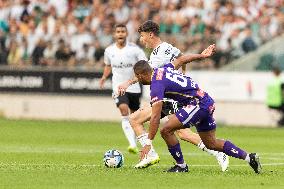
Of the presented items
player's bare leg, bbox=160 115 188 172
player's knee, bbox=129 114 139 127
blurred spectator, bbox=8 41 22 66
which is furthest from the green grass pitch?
blurred spectator, bbox=8 41 22 66

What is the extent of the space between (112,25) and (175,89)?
19.6 meters

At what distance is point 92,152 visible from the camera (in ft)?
67.0

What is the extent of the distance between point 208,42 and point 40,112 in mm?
6668

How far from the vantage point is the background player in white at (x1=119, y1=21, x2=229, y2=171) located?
51.8 ft

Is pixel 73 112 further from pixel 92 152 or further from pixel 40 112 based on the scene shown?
pixel 92 152

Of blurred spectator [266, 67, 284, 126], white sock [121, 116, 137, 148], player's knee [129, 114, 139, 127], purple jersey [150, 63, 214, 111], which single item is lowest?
blurred spectator [266, 67, 284, 126]

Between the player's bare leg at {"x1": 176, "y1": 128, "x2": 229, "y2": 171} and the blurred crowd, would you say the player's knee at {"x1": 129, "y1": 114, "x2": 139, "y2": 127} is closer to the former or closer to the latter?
the player's bare leg at {"x1": 176, "y1": 128, "x2": 229, "y2": 171}

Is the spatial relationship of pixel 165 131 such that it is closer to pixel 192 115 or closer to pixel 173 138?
pixel 173 138

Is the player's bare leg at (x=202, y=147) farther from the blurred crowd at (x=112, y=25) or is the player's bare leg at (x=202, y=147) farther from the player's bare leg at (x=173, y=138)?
the blurred crowd at (x=112, y=25)

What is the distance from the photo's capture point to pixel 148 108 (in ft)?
57.4

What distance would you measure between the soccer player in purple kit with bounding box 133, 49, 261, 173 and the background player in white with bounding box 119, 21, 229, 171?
694 mm

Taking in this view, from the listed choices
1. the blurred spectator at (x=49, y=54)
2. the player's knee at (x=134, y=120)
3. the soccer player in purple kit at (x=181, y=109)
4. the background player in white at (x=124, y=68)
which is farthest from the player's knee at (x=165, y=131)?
the blurred spectator at (x=49, y=54)

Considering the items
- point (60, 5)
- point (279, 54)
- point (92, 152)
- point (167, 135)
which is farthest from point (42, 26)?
point (167, 135)

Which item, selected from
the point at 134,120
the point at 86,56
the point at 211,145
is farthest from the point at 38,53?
the point at 211,145
